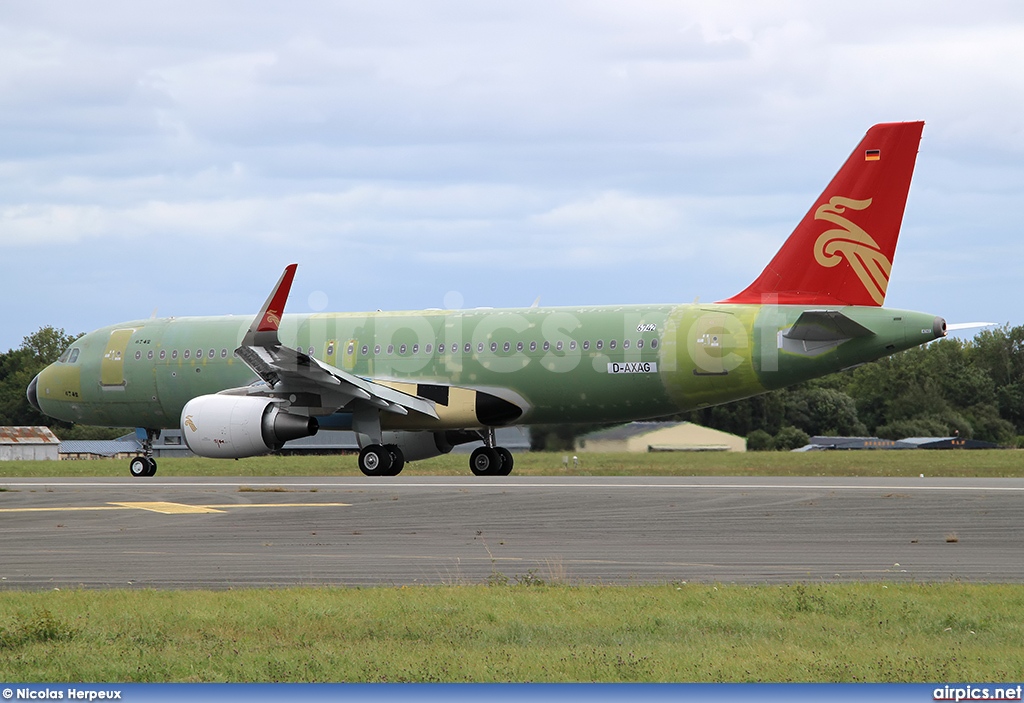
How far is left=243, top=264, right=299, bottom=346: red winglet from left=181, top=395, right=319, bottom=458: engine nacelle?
1932 millimetres

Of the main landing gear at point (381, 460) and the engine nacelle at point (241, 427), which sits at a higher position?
the engine nacelle at point (241, 427)

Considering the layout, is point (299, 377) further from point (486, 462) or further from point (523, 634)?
point (523, 634)

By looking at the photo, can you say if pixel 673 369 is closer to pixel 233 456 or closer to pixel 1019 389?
pixel 233 456

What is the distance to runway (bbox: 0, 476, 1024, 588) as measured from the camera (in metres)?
13.7

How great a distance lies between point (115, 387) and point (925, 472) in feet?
74.5

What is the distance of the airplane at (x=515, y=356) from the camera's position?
29453 millimetres

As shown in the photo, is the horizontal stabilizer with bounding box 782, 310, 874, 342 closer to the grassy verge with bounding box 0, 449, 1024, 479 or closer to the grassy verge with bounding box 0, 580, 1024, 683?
the grassy verge with bounding box 0, 449, 1024, 479

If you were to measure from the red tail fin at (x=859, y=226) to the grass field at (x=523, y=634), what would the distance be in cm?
1809

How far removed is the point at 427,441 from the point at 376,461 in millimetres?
2548

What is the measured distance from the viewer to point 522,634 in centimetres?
992

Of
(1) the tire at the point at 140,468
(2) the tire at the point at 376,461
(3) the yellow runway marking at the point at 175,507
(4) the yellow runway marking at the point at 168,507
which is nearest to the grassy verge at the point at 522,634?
(4) the yellow runway marking at the point at 168,507

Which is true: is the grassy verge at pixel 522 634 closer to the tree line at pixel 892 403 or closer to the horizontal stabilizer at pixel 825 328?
the horizontal stabilizer at pixel 825 328

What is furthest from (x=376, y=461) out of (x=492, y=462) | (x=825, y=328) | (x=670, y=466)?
(x=825, y=328)

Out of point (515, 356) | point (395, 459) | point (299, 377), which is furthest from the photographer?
point (395, 459)
